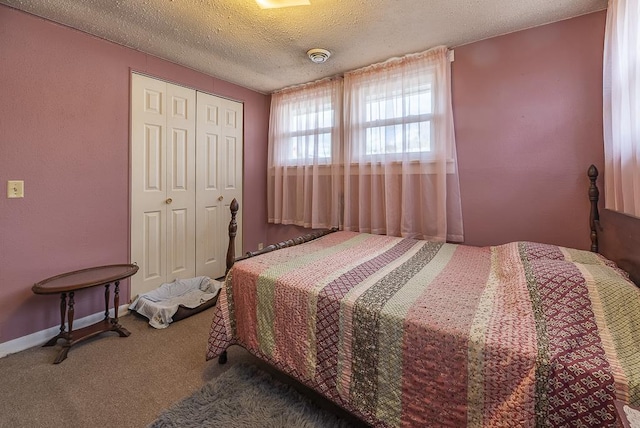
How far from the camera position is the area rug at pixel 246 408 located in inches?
53.4

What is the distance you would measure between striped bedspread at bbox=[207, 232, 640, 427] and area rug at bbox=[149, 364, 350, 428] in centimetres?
22

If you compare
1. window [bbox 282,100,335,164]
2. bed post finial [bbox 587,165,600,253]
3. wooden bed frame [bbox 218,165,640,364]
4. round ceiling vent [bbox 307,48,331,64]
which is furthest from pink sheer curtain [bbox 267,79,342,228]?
bed post finial [bbox 587,165,600,253]

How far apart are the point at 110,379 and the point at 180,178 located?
1.86 m

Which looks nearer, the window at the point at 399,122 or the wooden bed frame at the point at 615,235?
the wooden bed frame at the point at 615,235

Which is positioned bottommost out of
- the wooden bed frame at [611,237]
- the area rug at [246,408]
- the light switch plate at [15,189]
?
the area rug at [246,408]

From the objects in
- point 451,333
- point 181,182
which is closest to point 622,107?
point 451,333

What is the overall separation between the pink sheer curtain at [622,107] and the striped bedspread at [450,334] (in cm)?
42

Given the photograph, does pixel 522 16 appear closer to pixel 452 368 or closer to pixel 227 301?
pixel 452 368

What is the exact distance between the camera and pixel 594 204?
6.45 feet

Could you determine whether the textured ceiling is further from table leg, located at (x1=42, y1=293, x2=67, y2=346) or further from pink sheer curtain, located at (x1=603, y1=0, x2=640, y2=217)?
table leg, located at (x1=42, y1=293, x2=67, y2=346)

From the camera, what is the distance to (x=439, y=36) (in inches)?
90.6

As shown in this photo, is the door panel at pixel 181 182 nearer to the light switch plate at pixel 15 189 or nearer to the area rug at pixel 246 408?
the light switch plate at pixel 15 189

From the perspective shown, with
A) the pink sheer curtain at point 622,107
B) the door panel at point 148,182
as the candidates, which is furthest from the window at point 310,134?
the pink sheer curtain at point 622,107

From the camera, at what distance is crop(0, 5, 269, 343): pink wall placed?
6.45 feet
